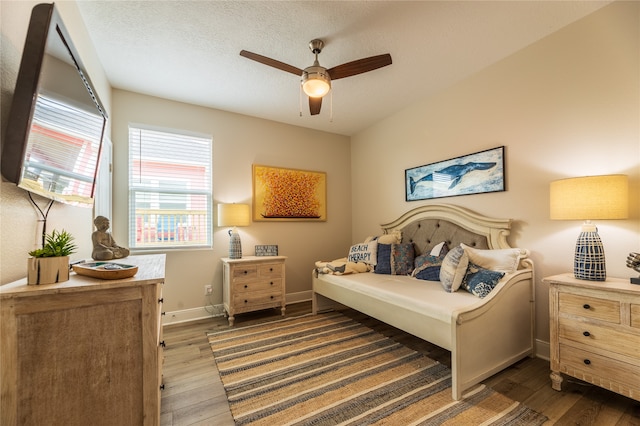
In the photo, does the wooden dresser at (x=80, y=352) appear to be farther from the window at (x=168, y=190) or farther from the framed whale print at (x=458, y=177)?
the framed whale print at (x=458, y=177)

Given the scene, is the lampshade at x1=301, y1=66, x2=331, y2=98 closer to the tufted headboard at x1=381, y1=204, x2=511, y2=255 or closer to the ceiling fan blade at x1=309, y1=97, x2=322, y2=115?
the ceiling fan blade at x1=309, y1=97, x2=322, y2=115

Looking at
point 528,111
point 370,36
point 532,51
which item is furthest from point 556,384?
point 370,36

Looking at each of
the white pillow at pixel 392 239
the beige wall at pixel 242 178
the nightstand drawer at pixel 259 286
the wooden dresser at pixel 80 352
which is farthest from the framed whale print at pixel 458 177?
the wooden dresser at pixel 80 352

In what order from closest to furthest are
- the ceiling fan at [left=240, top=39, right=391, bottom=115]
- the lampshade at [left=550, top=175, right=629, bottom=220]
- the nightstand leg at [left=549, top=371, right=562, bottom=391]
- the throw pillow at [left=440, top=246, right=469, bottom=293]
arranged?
the lampshade at [left=550, top=175, right=629, bottom=220]
the nightstand leg at [left=549, top=371, right=562, bottom=391]
the ceiling fan at [left=240, top=39, right=391, bottom=115]
the throw pillow at [left=440, top=246, right=469, bottom=293]

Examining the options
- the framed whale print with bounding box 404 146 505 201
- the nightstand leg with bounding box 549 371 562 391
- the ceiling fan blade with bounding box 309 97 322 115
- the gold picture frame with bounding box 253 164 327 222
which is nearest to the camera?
the nightstand leg with bounding box 549 371 562 391

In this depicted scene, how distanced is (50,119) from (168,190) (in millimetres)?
2064

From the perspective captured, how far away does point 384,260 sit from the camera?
3.01 m

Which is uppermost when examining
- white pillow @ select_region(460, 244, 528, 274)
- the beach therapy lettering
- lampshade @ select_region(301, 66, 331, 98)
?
lampshade @ select_region(301, 66, 331, 98)

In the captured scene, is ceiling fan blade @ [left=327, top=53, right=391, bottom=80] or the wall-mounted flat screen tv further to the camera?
ceiling fan blade @ [left=327, top=53, right=391, bottom=80]

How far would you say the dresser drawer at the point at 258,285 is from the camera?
9.86ft

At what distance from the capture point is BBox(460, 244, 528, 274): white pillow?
2164mm

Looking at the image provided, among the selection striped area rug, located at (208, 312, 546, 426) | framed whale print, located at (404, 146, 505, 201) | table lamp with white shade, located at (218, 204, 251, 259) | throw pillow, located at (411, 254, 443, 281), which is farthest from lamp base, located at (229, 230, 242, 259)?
framed whale print, located at (404, 146, 505, 201)

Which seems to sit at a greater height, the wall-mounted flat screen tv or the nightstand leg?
the wall-mounted flat screen tv

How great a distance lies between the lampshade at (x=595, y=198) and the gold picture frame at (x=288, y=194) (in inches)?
113
